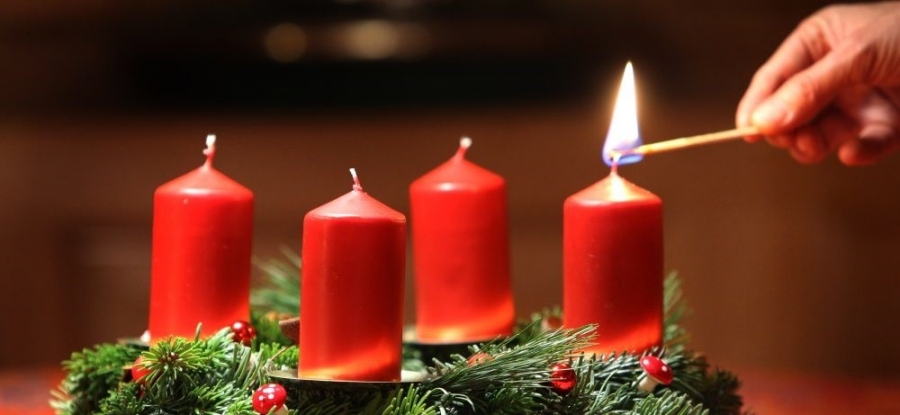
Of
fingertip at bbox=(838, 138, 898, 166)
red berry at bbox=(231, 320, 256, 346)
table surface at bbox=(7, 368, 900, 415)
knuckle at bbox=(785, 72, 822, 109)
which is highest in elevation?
knuckle at bbox=(785, 72, 822, 109)

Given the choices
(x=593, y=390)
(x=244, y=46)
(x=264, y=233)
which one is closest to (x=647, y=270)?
(x=593, y=390)

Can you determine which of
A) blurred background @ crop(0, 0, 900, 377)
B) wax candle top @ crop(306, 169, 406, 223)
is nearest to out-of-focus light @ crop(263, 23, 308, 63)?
blurred background @ crop(0, 0, 900, 377)

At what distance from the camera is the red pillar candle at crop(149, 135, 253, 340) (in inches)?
29.6

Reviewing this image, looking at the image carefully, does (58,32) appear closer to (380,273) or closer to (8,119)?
(8,119)

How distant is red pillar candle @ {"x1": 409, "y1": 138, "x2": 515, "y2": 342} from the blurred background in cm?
136

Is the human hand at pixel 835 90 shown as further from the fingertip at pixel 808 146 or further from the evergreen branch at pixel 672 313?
the evergreen branch at pixel 672 313

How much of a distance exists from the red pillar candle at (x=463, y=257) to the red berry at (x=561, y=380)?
0.15 metres

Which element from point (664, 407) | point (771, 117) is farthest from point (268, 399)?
point (771, 117)

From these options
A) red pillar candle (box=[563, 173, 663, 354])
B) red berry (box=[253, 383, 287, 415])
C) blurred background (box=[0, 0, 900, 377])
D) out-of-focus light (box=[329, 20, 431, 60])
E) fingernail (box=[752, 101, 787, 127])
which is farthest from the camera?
out-of-focus light (box=[329, 20, 431, 60])

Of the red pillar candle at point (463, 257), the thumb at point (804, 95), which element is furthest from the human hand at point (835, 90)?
the red pillar candle at point (463, 257)

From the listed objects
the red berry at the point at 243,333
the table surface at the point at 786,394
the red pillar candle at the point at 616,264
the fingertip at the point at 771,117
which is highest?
the fingertip at the point at 771,117

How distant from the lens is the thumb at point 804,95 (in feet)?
2.97

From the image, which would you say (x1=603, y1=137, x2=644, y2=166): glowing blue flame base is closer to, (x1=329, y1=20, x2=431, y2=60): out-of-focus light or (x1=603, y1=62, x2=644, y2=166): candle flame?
(x1=603, y1=62, x2=644, y2=166): candle flame

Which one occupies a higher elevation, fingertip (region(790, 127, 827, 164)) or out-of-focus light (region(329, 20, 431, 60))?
out-of-focus light (region(329, 20, 431, 60))
